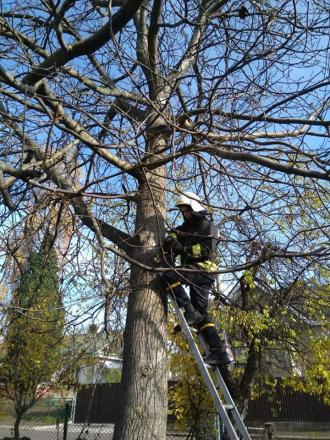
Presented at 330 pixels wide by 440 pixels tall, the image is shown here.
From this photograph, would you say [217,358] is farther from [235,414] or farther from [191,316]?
[235,414]

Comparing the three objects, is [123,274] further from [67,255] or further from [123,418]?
[123,418]

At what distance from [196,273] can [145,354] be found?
860 millimetres

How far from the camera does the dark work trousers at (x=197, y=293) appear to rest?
158 inches

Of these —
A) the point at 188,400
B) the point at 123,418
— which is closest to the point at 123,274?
the point at 123,418

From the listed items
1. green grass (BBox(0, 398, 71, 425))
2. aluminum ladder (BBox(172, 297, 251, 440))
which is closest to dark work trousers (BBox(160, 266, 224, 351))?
aluminum ladder (BBox(172, 297, 251, 440))

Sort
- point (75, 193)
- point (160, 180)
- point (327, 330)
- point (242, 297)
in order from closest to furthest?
point (75, 193) → point (160, 180) → point (242, 297) → point (327, 330)

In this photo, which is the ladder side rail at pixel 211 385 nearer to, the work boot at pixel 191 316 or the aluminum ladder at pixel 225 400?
the aluminum ladder at pixel 225 400

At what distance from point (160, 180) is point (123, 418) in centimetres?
222

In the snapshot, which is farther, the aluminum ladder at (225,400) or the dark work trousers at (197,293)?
the dark work trousers at (197,293)

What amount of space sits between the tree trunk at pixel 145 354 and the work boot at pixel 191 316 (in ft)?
0.79

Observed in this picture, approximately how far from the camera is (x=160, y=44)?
4.87 m

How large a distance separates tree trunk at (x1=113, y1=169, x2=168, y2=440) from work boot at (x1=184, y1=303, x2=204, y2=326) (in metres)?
0.24

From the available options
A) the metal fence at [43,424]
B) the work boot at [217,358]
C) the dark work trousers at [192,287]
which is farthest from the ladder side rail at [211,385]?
the metal fence at [43,424]

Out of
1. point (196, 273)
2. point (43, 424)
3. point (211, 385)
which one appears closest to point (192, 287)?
point (196, 273)
